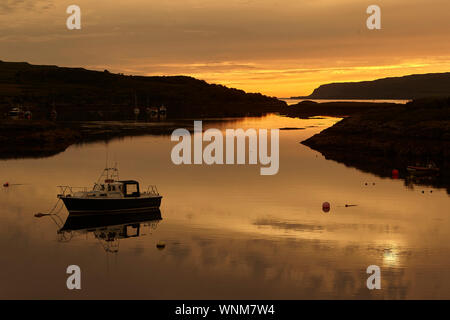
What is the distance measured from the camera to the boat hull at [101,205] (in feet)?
145

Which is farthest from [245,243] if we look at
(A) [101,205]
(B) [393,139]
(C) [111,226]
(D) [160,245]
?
(B) [393,139]

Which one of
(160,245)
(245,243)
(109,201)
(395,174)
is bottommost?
(245,243)

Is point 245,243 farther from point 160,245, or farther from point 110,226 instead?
point 110,226

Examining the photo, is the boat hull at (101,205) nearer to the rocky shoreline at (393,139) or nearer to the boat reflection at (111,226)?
the boat reflection at (111,226)

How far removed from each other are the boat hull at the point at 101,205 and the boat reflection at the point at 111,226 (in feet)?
1.70

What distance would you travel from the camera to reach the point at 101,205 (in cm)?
4441

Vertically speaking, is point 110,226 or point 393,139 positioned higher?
point 393,139

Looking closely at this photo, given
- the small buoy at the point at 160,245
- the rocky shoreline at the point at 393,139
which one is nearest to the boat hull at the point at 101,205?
the small buoy at the point at 160,245

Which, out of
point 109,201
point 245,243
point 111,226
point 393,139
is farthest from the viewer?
point 393,139

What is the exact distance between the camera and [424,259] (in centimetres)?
3431

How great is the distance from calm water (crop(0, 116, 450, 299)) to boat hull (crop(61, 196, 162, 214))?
2206 mm

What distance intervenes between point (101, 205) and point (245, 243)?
13429 mm

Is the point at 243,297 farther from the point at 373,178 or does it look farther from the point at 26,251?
the point at 373,178

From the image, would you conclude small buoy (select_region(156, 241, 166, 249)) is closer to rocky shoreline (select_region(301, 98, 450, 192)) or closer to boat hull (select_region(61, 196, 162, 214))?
boat hull (select_region(61, 196, 162, 214))
